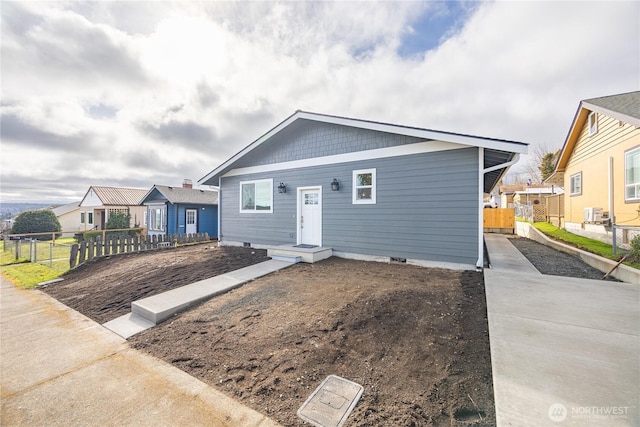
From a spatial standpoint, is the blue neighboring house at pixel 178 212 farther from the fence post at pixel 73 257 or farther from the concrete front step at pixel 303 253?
the concrete front step at pixel 303 253

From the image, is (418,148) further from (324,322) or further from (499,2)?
(324,322)

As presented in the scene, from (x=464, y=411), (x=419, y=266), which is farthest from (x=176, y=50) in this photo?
(x=464, y=411)

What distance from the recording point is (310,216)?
28.1 feet

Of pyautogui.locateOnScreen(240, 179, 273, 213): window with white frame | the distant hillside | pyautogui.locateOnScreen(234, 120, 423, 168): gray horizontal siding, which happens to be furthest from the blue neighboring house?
the distant hillside

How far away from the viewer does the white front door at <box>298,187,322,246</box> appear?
8336 mm

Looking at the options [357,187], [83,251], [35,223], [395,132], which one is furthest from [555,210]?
[35,223]

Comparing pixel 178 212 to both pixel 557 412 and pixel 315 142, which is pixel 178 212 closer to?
pixel 315 142

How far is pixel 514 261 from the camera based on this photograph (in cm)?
675

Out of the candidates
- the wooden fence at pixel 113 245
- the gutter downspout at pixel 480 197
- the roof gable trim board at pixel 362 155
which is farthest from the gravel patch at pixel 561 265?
the wooden fence at pixel 113 245

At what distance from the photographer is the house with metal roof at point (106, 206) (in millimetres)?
22094

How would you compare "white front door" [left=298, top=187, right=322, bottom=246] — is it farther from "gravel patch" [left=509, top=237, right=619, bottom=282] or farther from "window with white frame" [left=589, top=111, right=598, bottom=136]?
"window with white frame" [left=589, top=111, right=598, bottom=136]

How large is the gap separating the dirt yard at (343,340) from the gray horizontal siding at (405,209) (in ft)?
3.32

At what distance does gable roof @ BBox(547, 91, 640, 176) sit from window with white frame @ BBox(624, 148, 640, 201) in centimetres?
105

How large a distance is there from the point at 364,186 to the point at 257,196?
459 centimetres
